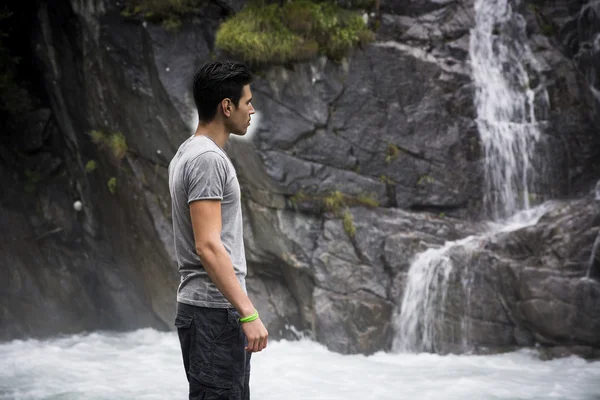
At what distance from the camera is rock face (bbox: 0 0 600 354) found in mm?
7188

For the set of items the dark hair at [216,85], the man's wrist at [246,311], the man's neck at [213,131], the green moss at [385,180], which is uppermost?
the green moss at [385,180]

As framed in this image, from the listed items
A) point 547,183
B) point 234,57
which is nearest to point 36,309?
point 234,57

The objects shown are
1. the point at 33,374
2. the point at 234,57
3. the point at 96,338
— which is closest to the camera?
the point at 33,374

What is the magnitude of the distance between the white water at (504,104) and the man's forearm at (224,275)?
6.20 metres

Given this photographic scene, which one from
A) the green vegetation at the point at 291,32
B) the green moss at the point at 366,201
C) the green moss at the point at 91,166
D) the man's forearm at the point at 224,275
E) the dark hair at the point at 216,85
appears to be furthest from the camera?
the green moss at the point at 91,166

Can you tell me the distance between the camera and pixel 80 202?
9680 millimetres

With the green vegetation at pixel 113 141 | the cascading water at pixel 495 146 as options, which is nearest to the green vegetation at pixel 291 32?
Result: the cascading water at pixel 495 146

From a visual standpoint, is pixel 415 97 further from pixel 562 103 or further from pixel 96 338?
pixel 96 338

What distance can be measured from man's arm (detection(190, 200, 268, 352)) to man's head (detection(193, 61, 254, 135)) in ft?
1.48

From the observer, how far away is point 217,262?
2.49 metres

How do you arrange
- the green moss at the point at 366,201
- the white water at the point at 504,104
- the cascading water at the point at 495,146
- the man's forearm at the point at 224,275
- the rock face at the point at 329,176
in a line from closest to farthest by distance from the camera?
the man's forearm at the point at 224,275 → the rock face at the point at 329,176 → the cascading water at the point at 495,146 → the green moss at the point at 366,201 → the white water at the point at 504,104

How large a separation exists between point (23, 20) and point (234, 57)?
370cm

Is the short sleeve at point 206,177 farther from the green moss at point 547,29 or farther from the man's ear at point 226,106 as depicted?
the green moss at point 547,29

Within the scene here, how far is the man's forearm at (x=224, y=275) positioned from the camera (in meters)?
2.49
